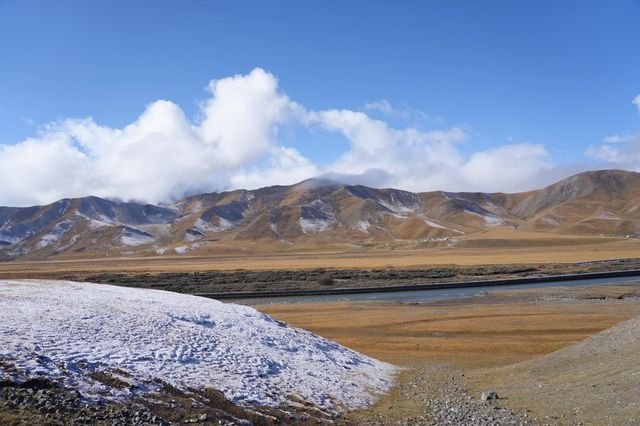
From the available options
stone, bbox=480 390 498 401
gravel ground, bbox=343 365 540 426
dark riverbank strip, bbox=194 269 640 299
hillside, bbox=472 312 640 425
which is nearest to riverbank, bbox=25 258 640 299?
dark riverbank strip, bbox=194 269 640 299

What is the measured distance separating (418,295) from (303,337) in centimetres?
4395

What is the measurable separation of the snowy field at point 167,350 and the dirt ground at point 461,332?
1789 mm

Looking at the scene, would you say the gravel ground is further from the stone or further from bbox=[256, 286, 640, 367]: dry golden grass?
bbox=[256, 286, 640, 367]: dry golden grass

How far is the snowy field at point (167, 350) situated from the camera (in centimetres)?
1409

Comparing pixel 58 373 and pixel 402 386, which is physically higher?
pixel 58 373

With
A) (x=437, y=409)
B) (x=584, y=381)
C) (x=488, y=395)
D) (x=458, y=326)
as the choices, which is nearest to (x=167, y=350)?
(x=437, y=409)

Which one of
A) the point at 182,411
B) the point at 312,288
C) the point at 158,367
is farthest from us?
the point at 312,288

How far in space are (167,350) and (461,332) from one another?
24011 millimetres

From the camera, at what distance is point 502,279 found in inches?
3024

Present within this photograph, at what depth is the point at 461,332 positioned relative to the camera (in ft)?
118

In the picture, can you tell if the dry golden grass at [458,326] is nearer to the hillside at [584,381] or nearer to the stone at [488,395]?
the hillside at [584,381]

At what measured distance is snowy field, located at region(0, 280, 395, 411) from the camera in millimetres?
14086

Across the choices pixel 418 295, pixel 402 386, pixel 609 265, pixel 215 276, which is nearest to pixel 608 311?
pixel 418 295

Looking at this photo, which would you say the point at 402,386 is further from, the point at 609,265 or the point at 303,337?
the point at 609,265
